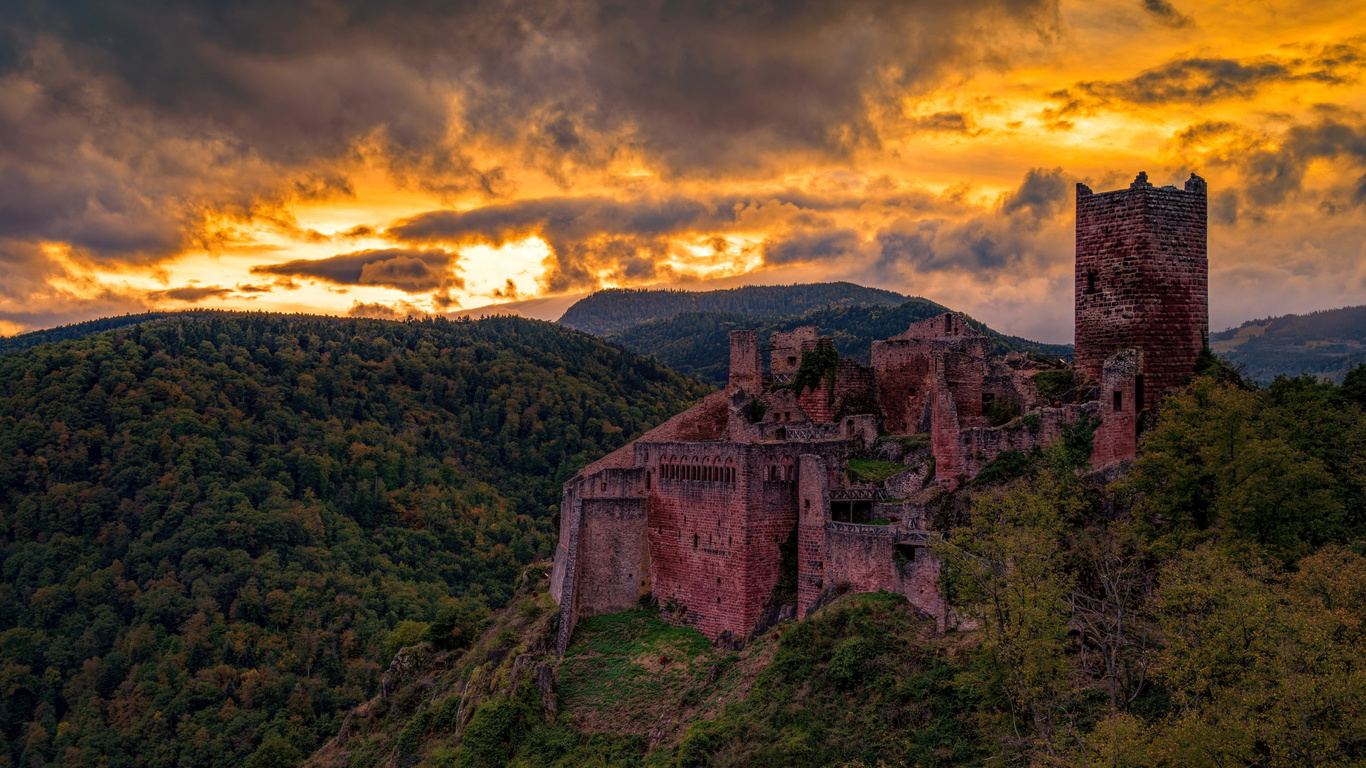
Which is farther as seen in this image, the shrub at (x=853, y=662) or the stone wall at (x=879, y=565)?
the stone wall at (x=879, y=565)

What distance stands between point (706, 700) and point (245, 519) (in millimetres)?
93378

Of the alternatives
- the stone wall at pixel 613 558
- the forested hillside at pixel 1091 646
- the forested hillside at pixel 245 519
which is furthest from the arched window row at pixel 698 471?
the forested hillside at pixel 245 519

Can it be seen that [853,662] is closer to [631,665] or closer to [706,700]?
[706,700]

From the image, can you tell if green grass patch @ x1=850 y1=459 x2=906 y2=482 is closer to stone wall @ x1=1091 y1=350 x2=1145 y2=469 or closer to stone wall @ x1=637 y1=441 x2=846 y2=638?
stone wall @ x1=637 y1=441 x2=846 y2=638

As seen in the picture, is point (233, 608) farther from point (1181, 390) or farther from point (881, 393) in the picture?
point (1181, 390)

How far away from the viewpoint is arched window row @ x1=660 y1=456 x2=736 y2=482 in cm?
4078

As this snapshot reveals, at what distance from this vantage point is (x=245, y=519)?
369 ft

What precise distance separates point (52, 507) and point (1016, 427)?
123322mm

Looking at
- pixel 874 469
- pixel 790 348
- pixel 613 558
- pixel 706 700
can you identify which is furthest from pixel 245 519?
pixel 874 469

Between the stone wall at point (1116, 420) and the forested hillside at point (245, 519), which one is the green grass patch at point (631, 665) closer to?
the stone wall at point (1116, 420)

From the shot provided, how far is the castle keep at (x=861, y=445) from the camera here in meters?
34.1

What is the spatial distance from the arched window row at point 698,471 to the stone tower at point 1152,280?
15.4 meters

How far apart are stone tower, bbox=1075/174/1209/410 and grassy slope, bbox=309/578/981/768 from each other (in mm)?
13065

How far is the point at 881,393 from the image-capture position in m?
46.2
